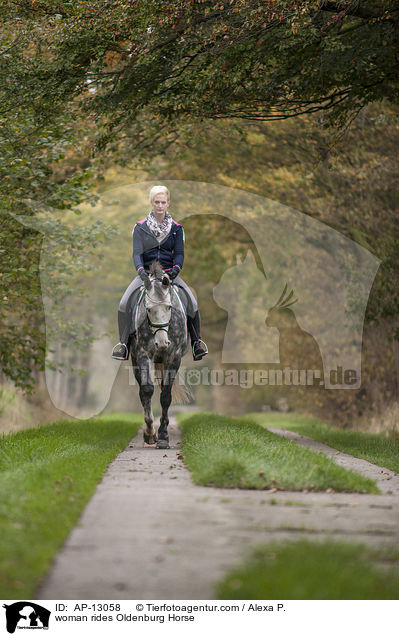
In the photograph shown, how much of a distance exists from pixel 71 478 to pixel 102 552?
8.08 ft

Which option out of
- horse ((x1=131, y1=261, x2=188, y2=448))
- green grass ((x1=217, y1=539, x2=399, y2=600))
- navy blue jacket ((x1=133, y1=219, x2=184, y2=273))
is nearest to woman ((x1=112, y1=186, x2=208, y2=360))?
navy blue jacket ((x1=133, y1=219, x2=184, y2=273))

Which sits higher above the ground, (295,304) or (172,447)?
(295,304)

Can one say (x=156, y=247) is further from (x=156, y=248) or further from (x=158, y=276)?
(x=158, y=276)

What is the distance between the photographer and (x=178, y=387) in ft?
41.5

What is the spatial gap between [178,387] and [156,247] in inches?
105

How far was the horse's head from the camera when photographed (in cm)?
1077

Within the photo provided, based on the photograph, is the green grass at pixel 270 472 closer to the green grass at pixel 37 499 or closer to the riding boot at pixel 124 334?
the green grass at pixel 37 499

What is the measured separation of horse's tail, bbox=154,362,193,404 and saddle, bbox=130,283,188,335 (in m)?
0.91

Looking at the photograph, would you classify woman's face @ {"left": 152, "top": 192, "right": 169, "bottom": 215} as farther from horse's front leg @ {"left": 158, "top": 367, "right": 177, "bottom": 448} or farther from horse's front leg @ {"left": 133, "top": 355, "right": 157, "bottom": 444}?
horse's front leg @ {"left": 158, "top": 367, "right": 177, "bottom": 448}

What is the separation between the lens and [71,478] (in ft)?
21.6
